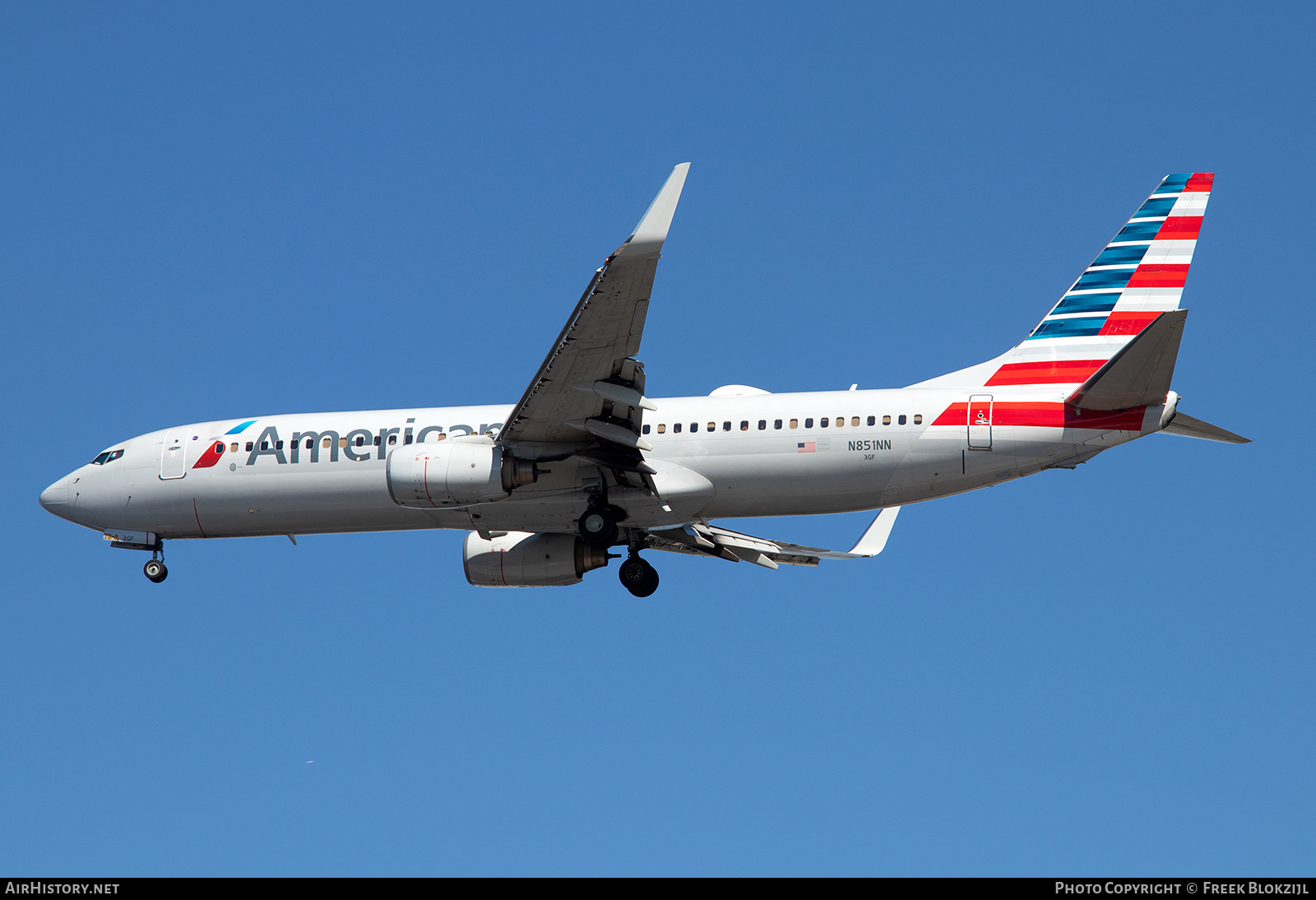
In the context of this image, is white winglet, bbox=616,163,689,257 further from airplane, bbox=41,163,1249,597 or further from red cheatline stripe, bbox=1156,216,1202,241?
red cheatline stripe, bbox=1156,216,1202,241

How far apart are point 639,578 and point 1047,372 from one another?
948 centimetres

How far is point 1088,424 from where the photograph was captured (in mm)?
24406

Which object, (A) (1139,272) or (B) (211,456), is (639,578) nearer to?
(B) (211,456)

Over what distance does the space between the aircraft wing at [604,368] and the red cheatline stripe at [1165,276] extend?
10.7m

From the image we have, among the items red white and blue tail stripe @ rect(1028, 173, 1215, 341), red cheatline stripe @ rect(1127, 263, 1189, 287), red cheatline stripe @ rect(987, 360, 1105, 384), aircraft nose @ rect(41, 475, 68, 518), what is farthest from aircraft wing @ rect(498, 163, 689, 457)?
aircraft nose @ rect(41, 475, 68, 518)

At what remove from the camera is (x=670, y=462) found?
1040 inches

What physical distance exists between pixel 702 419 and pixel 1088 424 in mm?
7279

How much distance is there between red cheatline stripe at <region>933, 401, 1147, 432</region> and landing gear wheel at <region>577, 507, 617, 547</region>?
21.6 feet

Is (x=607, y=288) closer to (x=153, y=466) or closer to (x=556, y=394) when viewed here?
(x=556, y=394)

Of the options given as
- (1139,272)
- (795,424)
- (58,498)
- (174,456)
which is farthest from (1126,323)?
(58,498)

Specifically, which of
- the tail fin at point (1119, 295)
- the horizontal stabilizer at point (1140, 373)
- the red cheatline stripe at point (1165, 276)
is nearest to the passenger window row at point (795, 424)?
the tail fin at point (1119, 295)

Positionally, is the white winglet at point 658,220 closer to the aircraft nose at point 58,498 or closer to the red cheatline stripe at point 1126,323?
the red cheatline stripe at point 1126,323

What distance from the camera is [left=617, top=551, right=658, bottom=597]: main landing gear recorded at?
1137 inches
